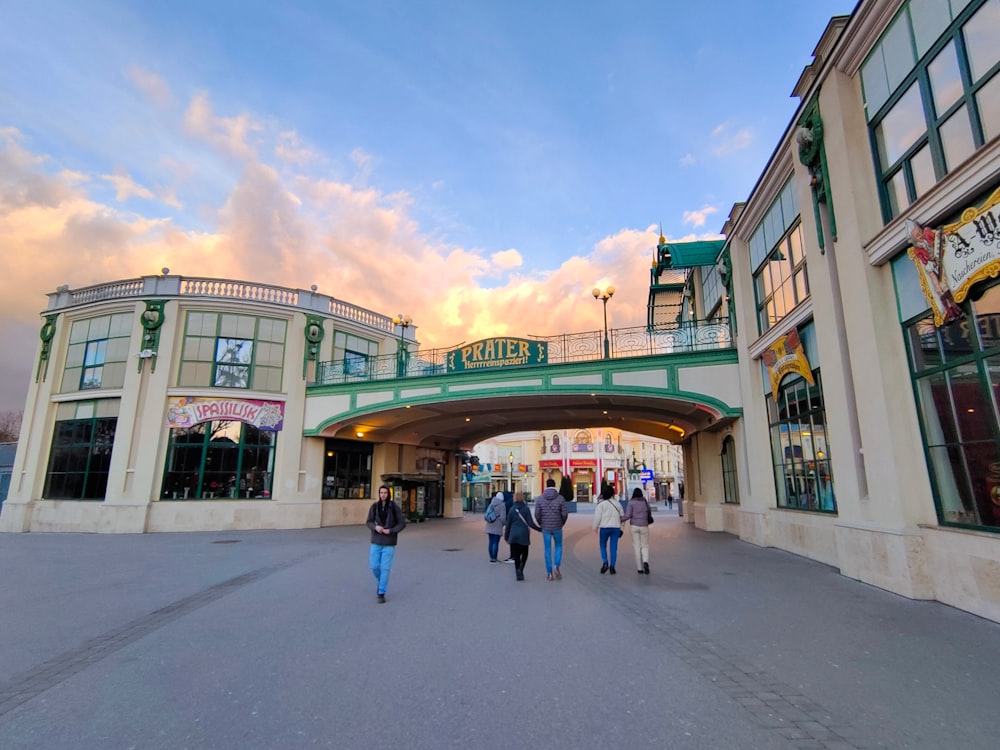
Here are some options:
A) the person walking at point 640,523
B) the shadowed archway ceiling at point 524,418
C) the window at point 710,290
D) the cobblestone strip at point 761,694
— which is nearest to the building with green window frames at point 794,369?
the window at point 710,290

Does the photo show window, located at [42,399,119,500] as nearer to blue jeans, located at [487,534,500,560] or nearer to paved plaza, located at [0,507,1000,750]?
paved plaza, located at [0,507,1000,750]

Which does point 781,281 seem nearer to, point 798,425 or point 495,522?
point 798,425

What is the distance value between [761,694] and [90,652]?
6342 mm

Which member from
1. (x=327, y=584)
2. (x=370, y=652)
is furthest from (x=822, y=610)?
(x=327, y=584)

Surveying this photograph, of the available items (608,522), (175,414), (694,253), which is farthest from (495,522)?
(694,253)

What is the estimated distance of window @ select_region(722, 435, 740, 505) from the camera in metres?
16.8

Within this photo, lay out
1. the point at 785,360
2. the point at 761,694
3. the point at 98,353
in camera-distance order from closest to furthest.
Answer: the point at 761,694
the point at 785,360
the point at 98,353

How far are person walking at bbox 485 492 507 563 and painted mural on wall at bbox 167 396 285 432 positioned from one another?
1194 cm

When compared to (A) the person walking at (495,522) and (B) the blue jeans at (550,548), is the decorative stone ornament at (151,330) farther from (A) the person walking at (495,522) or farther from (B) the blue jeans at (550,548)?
(B) the blue jeans at (550,548)

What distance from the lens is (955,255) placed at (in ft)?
21.9

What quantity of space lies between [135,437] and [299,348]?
647 cm

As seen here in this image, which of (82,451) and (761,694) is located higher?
(82,451)

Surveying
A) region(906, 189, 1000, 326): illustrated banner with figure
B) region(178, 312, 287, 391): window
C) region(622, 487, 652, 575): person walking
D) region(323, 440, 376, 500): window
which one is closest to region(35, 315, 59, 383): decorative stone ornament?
region(178, 312, 287, 391): window

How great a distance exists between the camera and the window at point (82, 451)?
19.4 meters
